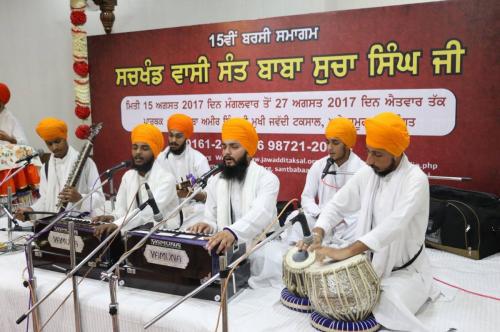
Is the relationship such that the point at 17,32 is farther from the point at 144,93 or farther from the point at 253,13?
the point at 253,13

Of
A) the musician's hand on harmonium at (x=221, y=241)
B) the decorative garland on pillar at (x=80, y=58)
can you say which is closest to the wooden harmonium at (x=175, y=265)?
the musician's hand on harmonium at (x=221, y=241)

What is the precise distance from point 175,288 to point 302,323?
0.74m

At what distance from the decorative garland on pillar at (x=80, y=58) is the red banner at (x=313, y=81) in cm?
11

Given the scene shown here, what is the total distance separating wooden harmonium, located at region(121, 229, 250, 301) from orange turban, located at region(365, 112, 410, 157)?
1020mm

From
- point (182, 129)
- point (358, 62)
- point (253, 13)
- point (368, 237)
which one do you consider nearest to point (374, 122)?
point (368, 237)

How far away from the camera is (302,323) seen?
2438mm

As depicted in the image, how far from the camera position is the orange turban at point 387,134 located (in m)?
2.50

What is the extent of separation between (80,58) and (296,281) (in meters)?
4.67

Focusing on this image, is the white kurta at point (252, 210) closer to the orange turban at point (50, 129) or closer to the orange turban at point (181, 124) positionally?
the orange turban at point (50, 129)

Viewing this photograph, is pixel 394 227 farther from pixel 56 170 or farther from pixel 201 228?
pixel 56 170

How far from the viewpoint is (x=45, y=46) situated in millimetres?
6703

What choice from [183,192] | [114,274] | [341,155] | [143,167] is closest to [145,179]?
[143,167]

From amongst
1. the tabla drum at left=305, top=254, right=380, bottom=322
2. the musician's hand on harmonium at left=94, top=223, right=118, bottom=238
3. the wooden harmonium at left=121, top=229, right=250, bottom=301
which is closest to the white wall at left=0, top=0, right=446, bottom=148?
the musician's hand on harmonium at left=94, top=223, right=118, bottom=238

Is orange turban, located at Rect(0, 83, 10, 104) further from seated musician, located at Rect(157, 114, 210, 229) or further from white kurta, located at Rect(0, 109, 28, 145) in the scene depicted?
seated musician, located at Rect(157, 114, 210, 229)
